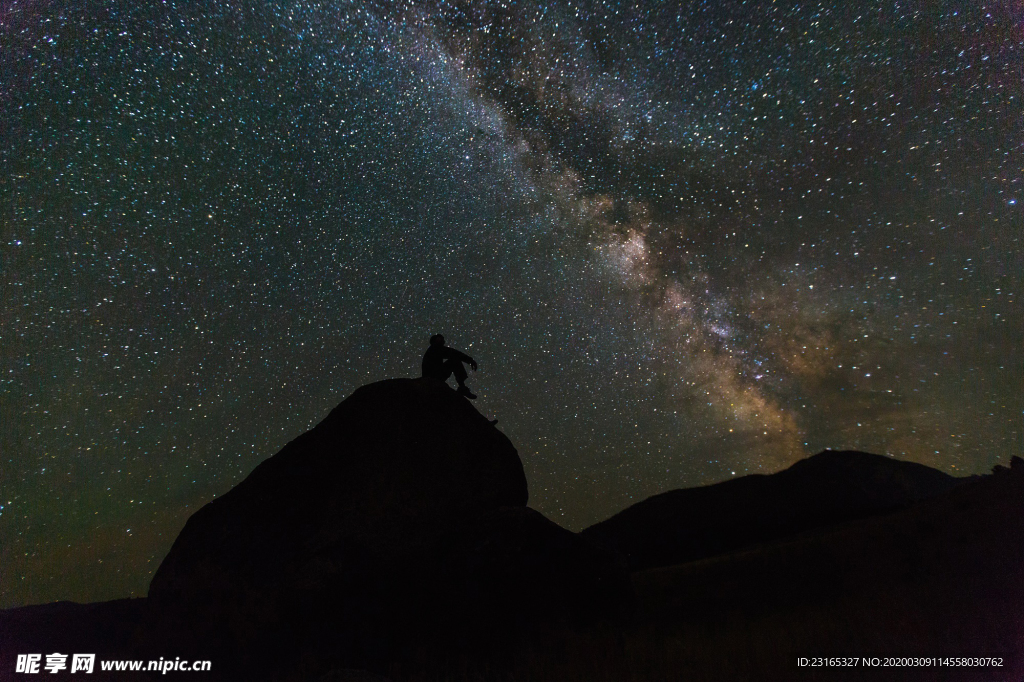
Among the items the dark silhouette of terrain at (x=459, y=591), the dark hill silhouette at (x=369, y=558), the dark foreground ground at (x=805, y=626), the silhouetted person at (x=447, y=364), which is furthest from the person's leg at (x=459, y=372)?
the dark foreground ground at (x=805, y=626)

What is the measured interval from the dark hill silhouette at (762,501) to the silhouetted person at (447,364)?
27210 millimetres

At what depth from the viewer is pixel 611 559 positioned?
792 centimetres

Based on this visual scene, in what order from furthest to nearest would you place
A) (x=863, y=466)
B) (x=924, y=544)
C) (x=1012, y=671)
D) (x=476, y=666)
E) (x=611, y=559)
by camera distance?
1. (x=863, y=466)
2. (x=924, y=544)
3. (x=611, y=559)
4. (x=476, y=666)
5. (x=1012, y=671)

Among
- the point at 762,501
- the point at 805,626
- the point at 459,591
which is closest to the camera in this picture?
the point at 805,626

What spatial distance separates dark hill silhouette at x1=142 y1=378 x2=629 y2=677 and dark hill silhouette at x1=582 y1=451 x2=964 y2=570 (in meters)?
28.0

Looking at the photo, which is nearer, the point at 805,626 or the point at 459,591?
the point at 805,626

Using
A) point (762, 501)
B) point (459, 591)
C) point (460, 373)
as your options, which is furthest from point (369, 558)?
point (762, 501)

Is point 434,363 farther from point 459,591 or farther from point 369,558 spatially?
point 459,591

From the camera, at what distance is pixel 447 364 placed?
1047cm

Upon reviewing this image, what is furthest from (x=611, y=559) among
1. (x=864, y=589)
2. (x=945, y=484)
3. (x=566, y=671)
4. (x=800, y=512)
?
(x=945, y=484)

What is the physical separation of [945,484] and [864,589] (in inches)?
1814

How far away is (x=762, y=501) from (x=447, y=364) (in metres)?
44.8

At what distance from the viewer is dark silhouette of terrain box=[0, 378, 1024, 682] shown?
6.15m

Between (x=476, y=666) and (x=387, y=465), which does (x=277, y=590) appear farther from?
(x=476, y=666)
